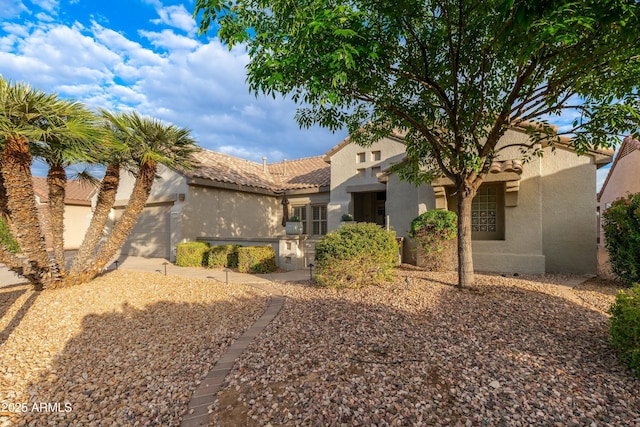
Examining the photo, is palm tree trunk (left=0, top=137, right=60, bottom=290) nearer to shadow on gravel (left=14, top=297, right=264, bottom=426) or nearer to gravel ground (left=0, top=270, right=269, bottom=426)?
gravel ground (left=0, top=270, right=269, bottom=426)

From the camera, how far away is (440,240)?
9.21m

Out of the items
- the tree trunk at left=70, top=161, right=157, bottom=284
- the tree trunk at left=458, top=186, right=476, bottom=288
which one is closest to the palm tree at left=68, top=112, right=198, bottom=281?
the tree trunk at left=70, top=161, right=157, bottom=284

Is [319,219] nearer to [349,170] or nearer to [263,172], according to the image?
[349,170]

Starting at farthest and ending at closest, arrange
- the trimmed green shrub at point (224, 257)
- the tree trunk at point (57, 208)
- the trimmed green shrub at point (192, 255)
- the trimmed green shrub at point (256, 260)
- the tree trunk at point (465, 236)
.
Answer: the trimmed green shrub at point (192, 255)
the trimmed green shrub at point (224, 257)
the trimmed green shrub at point (256, 260)
the tree trunk at point (57, 208)
the tree trunk at point (465, 236)

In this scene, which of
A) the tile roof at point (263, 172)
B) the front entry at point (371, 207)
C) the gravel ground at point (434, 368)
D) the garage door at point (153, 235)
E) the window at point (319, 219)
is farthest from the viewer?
the window at point (319, 219)

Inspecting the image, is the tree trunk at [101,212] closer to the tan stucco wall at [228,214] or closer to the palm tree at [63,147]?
the palm tree at [63,147]

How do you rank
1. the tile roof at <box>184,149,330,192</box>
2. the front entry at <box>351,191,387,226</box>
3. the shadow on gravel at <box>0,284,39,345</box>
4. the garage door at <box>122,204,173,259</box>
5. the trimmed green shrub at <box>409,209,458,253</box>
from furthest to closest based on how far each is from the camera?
the front entry at <box>351,191,387,226</box>
the tile roof at <box>184,149,330,192</box>
the garage door at <box>122,204,173,259</box>
the trimmed green shrub at <box>409,209,458,253</box>
the shadow on gravel at <box>0,284,39,345</box>

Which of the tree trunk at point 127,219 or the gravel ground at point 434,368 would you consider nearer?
the gravel ground at point 434,368

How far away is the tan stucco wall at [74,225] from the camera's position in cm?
1914

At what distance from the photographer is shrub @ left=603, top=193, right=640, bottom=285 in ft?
21.4

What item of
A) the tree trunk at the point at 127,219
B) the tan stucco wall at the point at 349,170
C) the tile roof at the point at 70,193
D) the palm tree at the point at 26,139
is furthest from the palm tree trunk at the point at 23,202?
the tile roof at the point at 70,193

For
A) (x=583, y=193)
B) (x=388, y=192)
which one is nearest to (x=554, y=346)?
(x=583, y=193)

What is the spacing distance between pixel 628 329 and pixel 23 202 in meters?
9.76

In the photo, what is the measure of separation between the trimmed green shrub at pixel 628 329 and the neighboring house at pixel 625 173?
45.3ft
